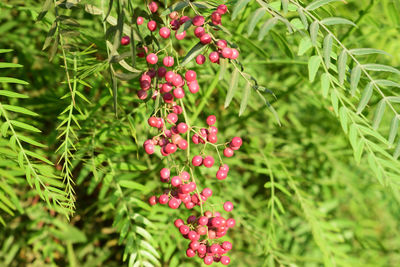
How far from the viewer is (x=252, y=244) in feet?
4.53

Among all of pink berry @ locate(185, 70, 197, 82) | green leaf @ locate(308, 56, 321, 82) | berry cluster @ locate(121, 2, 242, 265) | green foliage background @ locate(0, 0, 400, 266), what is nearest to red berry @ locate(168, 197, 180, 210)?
berry cluster @ locate(121, 2, 242, 265)

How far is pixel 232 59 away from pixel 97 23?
792 millimetres

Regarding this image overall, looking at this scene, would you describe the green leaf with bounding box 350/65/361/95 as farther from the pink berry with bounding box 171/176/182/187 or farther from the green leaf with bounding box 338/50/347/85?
the pink berry with bounding box 171/176/182/187

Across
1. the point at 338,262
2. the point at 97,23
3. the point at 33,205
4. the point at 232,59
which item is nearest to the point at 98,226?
the point at 33,205

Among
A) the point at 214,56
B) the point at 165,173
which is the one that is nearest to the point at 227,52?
the point at 214,56

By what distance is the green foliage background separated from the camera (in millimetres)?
744

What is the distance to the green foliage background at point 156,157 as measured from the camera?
2.44 feet

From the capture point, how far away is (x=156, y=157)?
128 cm

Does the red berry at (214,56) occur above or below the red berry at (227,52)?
below

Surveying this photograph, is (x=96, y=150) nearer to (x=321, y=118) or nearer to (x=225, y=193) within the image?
(x=225, y=193)

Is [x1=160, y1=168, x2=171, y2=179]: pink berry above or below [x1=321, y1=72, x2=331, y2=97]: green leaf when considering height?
below

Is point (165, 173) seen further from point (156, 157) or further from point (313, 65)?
point (156, 157)

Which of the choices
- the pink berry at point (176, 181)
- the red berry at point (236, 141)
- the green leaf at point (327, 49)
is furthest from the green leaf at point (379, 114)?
the pink berry at point (176, 181)

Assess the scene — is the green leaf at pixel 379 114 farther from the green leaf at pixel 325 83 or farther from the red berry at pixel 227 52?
the red berry at pixel 227 52
